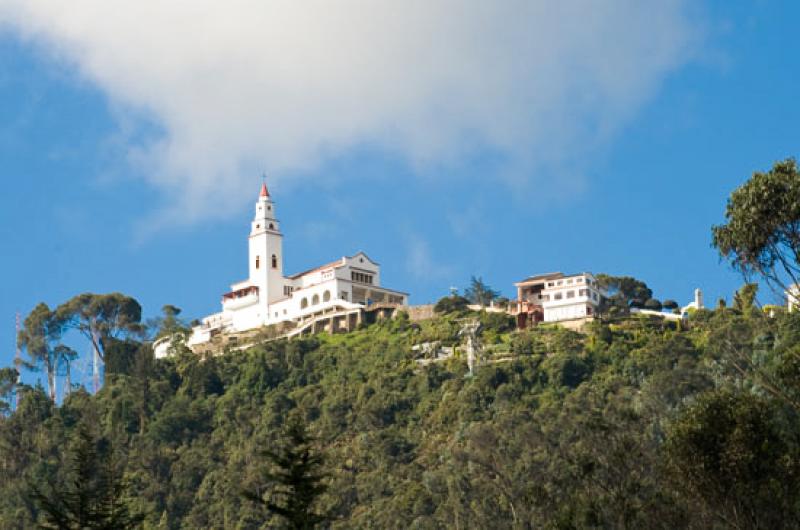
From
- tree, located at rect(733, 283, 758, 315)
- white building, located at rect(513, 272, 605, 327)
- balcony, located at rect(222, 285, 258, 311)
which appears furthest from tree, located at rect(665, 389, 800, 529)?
balcony, located at rect(222, 285, 258, 311)

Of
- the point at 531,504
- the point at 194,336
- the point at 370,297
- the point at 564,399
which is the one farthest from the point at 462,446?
the point at 194,336

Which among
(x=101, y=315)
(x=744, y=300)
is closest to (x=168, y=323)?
(x=101, y=315)

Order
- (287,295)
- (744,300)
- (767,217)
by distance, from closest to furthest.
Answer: (767,217) → (744,300) → (287,295)

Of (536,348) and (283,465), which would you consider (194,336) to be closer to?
(536,348)

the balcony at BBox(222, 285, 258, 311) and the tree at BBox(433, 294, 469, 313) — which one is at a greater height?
the balcony at BBox(222, 285, 258, 311)

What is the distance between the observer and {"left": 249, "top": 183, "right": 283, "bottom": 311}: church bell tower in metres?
103

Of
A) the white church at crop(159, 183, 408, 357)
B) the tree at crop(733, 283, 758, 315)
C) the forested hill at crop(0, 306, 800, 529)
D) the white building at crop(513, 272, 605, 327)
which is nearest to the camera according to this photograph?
the forested hill at crop(0, 306, 800, 529)

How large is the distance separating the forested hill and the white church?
10.4 feet

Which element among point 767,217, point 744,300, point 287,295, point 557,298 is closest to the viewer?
point 767,217

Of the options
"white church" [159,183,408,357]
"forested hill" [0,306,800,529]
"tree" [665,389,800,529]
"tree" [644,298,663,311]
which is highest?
"white church" [159,183,408,357]

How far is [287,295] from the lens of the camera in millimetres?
102625

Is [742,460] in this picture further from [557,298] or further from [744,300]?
[557,298]

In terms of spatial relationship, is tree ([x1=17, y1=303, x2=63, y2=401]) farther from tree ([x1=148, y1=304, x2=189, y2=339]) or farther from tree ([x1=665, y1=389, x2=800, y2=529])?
tree ([x1=665, y1=389, x2=800, y2=529])

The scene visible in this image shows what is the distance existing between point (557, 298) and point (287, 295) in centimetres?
2096
